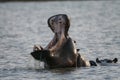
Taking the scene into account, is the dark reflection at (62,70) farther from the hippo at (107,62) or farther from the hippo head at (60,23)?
the hippo at (107,62)

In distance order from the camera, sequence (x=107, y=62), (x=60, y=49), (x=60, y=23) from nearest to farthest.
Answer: (x=60, y=49) < (x=60, y=23) < (x=107, y=62)

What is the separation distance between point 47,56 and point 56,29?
1002 millimetres

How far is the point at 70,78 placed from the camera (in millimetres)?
17453

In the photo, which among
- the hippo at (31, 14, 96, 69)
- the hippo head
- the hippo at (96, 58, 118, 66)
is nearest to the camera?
the hippo at (31, 14, 96, 69)

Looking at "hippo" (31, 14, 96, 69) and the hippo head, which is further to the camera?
Answer: the hippo head

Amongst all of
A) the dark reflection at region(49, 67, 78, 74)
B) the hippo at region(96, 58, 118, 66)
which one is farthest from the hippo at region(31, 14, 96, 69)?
the hippo at region(96, 58, 118, 66)

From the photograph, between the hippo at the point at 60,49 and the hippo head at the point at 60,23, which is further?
the hippo head at the point at 60,23

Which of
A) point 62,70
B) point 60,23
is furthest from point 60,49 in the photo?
point 60,23

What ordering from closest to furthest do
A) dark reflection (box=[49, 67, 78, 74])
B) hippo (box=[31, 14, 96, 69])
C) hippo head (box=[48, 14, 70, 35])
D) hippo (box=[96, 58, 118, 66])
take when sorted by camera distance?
hippo (box=[31, 14, 96, 69])
dark reflection (box=[49, 67, 78, 74])
hippo head (box=[48, 14, 70, 35])
hippo (box=[96, 58, 118, 66])

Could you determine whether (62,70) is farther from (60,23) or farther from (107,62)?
(107,62)

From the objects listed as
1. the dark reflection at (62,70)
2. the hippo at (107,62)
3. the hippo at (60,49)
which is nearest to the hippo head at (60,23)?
the hippo at (60,49)

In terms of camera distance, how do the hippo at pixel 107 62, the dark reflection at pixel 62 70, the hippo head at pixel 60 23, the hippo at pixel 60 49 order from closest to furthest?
the hippo at pixel 60 49
the dark reflection at pixel 62 70
the hippo head at pixel 60 23
the hippo at pixel 107 62

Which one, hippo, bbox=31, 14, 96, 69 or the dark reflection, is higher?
hippo, bbox=31, 14, 96, 69

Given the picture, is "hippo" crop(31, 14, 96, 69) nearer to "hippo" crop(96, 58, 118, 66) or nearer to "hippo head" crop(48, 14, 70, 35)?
"hippo head" crop(48, 14, 70, 35)
